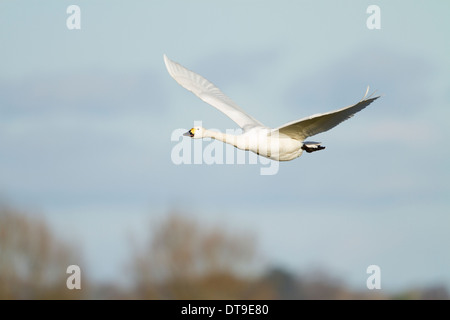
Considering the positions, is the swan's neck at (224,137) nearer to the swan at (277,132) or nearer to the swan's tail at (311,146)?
the swan at (277,132)

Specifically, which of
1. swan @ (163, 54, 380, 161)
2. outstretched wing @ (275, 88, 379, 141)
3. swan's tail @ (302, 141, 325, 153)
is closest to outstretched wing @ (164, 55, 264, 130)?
swan @ (163, 54, 380, 161)

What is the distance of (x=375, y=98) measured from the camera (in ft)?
47.0

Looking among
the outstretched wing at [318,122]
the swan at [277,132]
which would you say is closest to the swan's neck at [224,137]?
the swan at [277,132]

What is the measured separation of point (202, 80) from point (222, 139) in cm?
327

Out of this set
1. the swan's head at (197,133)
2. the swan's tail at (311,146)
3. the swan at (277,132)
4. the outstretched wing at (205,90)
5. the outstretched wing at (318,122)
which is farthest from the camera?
the outstretched wing at (205,90)

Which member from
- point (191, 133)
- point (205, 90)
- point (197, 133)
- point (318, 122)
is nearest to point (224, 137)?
point (197, 133)

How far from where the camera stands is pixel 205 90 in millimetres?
19125

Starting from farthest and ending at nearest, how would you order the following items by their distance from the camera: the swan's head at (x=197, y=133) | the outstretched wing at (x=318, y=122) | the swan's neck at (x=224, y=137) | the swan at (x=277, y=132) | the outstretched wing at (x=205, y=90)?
the outstretched wing at (x=205, y=90)
the swan's head at (x=197, y=133)
the swan's neck at (x=224, y=137)
the swan at (x=277, y=132)
the outstretched wing at (x=318, y=122)

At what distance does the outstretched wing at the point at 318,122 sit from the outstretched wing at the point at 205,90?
2.22 metres

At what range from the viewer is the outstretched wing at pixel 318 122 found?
14.5 m

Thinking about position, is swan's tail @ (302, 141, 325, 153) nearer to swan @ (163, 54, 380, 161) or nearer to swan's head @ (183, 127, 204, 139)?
swan @ (163, 54, 380, 161)

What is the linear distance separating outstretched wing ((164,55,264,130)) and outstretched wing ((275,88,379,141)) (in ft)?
7.29
